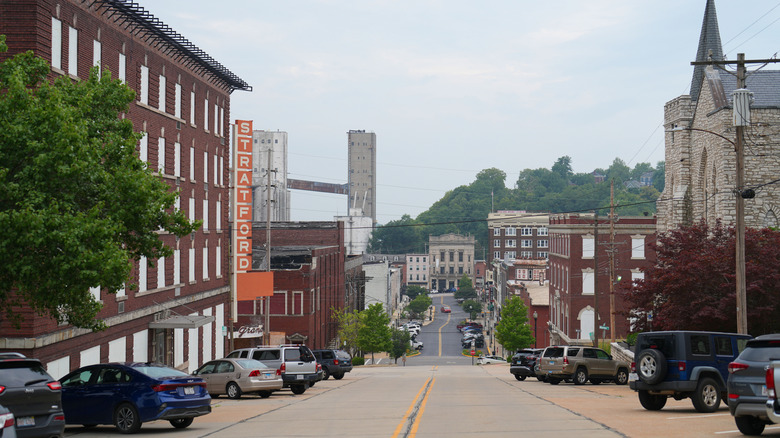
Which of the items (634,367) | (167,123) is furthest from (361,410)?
(167,123)

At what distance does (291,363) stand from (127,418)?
1283 cm

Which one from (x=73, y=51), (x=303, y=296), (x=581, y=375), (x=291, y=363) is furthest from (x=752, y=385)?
(x=303, y=296)

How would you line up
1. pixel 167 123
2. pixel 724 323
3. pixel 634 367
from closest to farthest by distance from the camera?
1. pixel 634 367
2. pixel 724 323
3. pixel 167 123

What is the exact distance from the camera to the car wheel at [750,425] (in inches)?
548

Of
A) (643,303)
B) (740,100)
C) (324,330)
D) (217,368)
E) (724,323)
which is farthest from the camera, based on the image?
(324,330)

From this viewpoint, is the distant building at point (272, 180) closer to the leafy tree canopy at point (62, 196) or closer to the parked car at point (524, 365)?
the parked car at point (524, 365)

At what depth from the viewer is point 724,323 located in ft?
97.9

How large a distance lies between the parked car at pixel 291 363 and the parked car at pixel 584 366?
10513 millimetres

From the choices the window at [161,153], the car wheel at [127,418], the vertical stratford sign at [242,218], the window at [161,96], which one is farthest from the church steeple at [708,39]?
the car wheel at [127,418]

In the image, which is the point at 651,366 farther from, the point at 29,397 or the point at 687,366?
the point at 29,397

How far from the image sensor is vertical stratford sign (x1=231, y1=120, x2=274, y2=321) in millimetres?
47938

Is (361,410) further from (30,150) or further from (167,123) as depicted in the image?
(167,123)

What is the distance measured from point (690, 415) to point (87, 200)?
1389 cm

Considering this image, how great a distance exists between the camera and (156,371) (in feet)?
57.2
